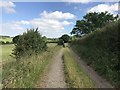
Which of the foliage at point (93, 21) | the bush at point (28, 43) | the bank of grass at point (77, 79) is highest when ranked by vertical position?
the foliage at point (93, 21)

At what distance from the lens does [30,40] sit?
23406 millimetres

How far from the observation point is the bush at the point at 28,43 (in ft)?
72.3

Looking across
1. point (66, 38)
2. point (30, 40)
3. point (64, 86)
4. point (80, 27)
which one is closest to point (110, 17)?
point (80, 27)

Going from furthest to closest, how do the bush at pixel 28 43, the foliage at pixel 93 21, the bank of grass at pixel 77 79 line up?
the foliage at pixel 93 21 < the bush at pixel 28 43 < the bank of grass at pixel 77 79

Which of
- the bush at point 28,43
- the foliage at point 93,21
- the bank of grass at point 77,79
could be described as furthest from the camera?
the foliage at point 93,21

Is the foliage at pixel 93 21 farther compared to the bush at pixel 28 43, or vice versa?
the foliage at pixel 93 21

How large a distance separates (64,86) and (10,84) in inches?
127

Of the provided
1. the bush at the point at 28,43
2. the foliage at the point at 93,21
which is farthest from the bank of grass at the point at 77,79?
Result: the foliage at the point at 93,21

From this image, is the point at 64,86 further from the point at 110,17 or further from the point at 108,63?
the point at 110,17

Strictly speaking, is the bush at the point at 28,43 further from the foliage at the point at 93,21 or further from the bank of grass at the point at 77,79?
the foliage at the point at 93,21

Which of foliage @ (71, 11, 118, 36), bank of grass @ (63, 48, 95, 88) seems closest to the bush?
bank of grass @ (63, 48, 95, 88)

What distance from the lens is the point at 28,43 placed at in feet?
75.9

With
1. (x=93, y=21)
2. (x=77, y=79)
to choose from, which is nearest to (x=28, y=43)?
(x=77, y=79)

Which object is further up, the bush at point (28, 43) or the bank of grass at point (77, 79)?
the bush at point (28, 43)
